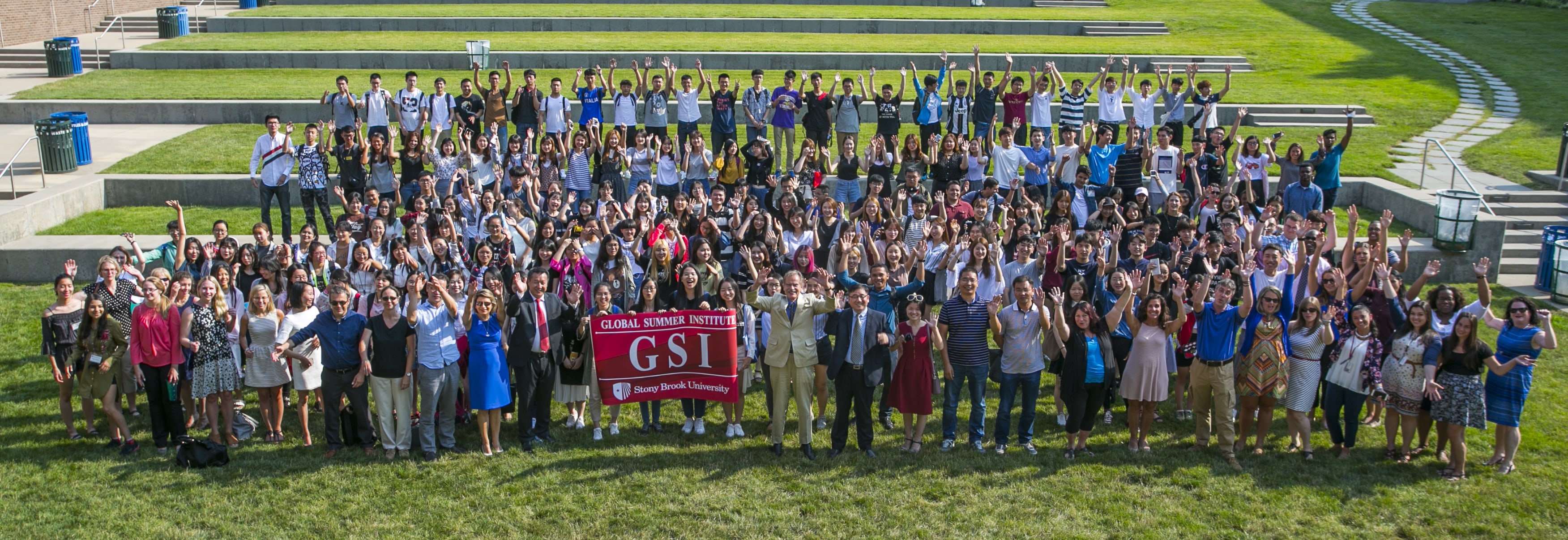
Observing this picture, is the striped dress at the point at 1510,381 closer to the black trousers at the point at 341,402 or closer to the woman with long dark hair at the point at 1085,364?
the woman with long dark hair at the point at 1085,364

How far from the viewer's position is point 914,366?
9.90m

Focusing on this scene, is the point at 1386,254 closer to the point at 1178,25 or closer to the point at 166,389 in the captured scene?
the point at 166,389

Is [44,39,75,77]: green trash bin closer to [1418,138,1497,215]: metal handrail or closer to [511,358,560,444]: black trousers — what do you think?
[511,358,560,444]: black trousers

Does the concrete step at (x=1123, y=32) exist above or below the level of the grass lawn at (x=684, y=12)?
below

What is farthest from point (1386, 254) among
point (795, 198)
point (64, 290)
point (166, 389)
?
point (64, 290)

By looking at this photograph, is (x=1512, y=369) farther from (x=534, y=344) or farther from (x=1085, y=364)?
(x=534, y=344)

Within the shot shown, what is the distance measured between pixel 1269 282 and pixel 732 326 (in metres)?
5.46

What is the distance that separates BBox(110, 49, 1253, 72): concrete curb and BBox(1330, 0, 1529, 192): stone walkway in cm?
603

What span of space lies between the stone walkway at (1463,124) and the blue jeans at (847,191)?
9.56 m

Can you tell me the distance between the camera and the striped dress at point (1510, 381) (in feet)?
30.1

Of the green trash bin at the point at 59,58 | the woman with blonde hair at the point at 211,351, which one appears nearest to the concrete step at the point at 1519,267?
the woman with blonde hair at the point at 211,351

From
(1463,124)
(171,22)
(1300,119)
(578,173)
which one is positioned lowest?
(578,173)

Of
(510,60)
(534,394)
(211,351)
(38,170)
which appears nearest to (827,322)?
(534,394)

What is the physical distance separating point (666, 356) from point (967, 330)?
2.81 meters
